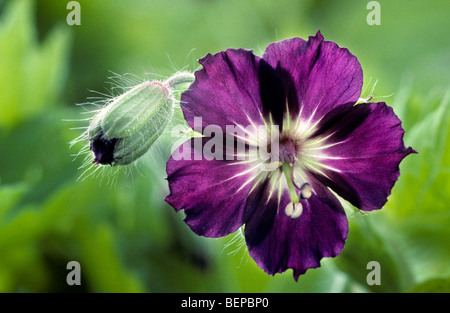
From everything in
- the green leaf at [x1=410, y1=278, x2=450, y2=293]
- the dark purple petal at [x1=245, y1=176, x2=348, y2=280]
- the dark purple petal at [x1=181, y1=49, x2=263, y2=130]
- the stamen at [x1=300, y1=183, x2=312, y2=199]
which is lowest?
the green leaf at [x1=410, y1=278, x2=450, y2=293]

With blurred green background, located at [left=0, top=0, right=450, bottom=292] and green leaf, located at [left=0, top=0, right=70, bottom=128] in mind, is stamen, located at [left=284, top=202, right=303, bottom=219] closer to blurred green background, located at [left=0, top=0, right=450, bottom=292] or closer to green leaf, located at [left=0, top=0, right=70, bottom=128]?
blurred green background, located at [left=0, top=0, right=450, bottom=292]

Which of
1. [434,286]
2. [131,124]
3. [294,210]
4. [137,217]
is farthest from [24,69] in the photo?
[434,286]

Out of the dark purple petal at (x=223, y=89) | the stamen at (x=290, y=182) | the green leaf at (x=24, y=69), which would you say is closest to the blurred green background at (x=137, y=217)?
the green leaf at (x=24, y=69)

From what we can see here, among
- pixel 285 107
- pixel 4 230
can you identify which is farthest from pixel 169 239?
pixel 285 107

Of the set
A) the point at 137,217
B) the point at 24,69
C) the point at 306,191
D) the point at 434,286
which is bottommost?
the point at 434,286

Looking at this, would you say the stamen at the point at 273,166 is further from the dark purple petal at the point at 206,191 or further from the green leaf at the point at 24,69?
the green leaf at the point at 24,69

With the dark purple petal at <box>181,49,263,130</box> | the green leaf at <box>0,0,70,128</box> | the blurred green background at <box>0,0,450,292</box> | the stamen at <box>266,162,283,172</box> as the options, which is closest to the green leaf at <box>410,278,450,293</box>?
the blurred green background at <box>0,0,450,292</box>

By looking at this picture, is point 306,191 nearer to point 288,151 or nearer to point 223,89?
point 288,151
